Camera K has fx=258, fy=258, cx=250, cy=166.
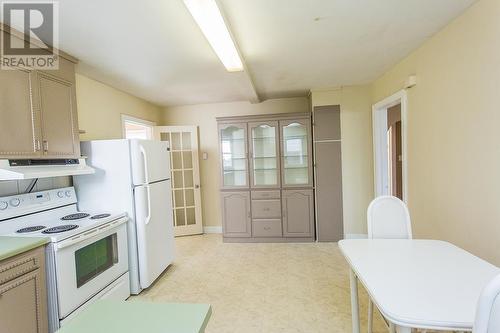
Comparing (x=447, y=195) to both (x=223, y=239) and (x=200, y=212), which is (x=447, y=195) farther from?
(x=200, y=212)

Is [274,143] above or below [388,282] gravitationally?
above

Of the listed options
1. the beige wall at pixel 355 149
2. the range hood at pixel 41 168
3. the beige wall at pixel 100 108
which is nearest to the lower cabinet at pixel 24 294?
the range hood at pixel 41 168

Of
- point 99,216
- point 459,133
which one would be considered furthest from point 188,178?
point 459,133

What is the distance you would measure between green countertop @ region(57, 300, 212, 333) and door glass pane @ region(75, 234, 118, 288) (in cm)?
136

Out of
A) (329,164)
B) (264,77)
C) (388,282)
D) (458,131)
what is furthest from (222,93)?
(388,282)

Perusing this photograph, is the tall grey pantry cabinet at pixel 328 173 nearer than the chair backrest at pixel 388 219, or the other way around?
the chair backrest at pixel 388 219

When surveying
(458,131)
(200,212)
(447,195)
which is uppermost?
(458,131)

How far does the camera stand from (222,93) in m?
4.03

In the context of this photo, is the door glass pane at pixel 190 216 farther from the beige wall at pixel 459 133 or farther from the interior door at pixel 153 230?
the beige wall at pixel 459 133

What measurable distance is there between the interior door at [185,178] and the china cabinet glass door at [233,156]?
62 cm

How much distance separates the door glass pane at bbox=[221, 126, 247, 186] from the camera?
14.2 feet

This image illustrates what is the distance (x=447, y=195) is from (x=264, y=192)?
8.15 feet

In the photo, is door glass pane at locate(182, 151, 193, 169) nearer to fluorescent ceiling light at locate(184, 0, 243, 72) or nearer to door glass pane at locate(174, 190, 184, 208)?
door glass pane at locate(174, 190, 184, 208)

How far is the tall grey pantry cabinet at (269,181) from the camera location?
13.5ft
